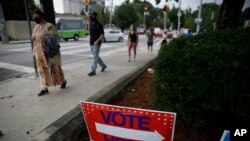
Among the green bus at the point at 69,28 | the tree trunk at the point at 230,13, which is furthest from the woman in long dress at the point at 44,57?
the green bus at the point at 69,28

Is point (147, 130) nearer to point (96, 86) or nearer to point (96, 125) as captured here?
point (96, 125)

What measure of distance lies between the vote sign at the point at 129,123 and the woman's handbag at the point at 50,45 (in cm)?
303

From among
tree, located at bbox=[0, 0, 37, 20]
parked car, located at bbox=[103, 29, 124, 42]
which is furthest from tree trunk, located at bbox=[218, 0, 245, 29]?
tree, located at bbox=[0, 0, 37, 20]

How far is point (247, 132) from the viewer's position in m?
2.48

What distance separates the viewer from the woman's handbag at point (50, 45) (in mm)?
4344

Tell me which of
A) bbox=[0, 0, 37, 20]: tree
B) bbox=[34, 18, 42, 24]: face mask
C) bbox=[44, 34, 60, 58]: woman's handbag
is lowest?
bbox=[44, 34, 60, 58]: woman's handbag

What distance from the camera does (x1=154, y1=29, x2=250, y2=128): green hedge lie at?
7.05ft

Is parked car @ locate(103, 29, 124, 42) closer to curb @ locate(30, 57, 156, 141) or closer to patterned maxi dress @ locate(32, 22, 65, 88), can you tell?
patterned maxi dress @ locate(32, 22, 65, 88)

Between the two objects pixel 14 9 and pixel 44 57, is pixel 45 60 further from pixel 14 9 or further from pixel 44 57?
pixel 14 9

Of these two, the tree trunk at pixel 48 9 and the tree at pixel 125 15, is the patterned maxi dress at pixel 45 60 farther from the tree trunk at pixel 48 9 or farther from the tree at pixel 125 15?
the tree at pixel 125 15

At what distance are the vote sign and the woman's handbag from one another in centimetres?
303

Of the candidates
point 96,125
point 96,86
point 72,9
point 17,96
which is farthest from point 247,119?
point 72,9

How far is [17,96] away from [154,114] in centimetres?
422

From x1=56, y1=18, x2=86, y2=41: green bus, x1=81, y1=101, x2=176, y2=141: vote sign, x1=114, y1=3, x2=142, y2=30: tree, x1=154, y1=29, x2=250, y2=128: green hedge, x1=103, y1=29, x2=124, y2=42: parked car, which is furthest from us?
x1=114, y1=3, x2=142, y2=30: tree
